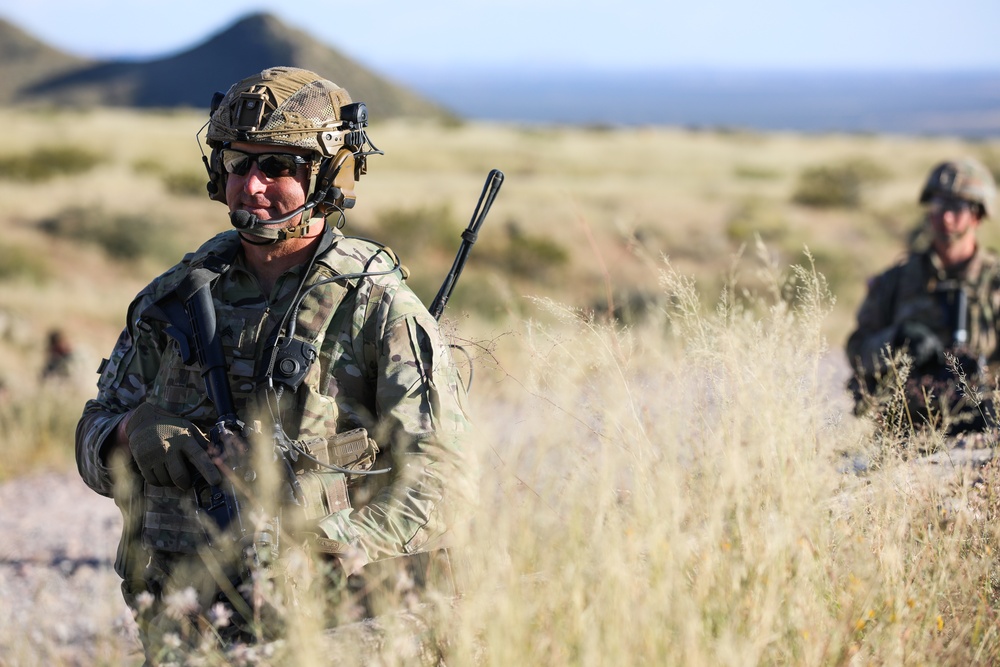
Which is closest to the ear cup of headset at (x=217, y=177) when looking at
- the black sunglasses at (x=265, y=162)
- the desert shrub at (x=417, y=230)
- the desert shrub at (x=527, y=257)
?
the black sunglasses at (x=265, y=162)

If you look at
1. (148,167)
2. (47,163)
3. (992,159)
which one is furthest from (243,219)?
(992,159)

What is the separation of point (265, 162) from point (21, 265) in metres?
13.3

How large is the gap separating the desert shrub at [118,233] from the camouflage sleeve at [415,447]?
14828mm

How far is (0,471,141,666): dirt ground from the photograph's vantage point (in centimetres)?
452

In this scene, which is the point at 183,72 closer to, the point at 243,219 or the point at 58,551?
the point at 58,551

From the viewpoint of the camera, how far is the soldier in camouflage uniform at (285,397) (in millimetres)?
2514

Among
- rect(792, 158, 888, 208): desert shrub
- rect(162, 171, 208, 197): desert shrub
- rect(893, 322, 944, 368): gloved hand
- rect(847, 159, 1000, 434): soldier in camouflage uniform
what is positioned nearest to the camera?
rect(893, 322, 944, 368): gloved hand

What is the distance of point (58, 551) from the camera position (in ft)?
19.4

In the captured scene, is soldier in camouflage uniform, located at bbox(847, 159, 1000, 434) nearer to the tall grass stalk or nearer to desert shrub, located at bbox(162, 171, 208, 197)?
the tall grass stalk

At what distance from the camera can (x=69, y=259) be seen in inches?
642

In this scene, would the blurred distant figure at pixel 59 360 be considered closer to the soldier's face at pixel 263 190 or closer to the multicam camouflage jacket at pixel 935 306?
the multicam camouflage jacket at pixel 935 306

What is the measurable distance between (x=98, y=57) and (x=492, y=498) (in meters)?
100

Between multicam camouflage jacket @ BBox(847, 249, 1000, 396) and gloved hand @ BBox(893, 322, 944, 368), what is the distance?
27 millimetres

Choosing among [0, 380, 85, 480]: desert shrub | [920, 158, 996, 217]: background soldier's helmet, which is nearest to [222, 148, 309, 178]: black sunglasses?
[920, 158, 996, 217]: background soldier's helmet
